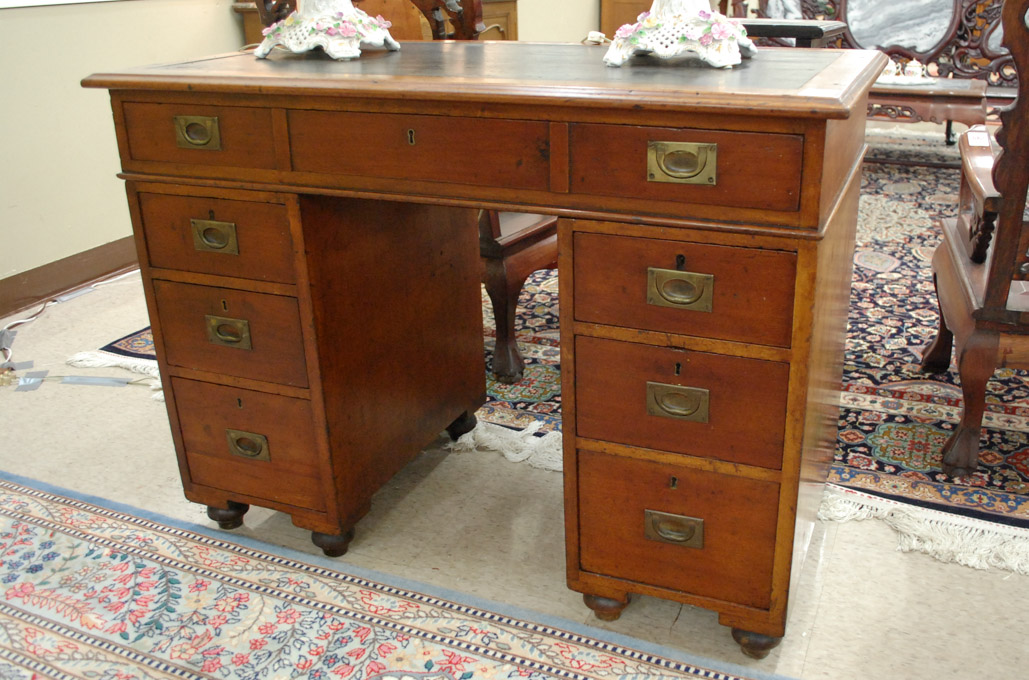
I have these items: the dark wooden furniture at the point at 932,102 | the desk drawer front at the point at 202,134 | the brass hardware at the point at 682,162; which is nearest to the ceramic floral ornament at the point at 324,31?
the desk drawer front at the point at 202,134

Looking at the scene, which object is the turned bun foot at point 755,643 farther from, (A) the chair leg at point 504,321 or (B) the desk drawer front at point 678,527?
(A) the chair leg at point 504,321

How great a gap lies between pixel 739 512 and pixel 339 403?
0.78 metres

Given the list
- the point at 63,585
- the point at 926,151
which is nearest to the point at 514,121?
the point at 63,585

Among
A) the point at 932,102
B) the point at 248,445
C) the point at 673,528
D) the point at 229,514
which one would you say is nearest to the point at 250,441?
the point at 248,445

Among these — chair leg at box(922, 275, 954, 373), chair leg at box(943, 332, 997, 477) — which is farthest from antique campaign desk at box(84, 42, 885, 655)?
chair leg at box(922, 275, 954, 373)

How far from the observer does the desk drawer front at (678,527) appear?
4.82ft

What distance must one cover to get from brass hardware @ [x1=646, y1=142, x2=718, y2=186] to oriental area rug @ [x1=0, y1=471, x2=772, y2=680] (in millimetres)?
824

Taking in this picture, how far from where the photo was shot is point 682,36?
150 centimetres

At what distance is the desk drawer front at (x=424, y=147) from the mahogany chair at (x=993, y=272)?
1.01m

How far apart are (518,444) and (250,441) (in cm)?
71

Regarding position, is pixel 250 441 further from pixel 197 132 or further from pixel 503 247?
pixel 503 247

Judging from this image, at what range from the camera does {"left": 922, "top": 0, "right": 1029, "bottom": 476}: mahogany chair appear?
69.7 inches

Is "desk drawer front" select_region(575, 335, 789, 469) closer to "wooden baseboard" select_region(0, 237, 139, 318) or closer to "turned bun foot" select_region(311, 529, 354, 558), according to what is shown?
"turned bun foot" select_region(311, 529, 354, 558)

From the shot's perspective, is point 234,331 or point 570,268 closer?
point 570,268
